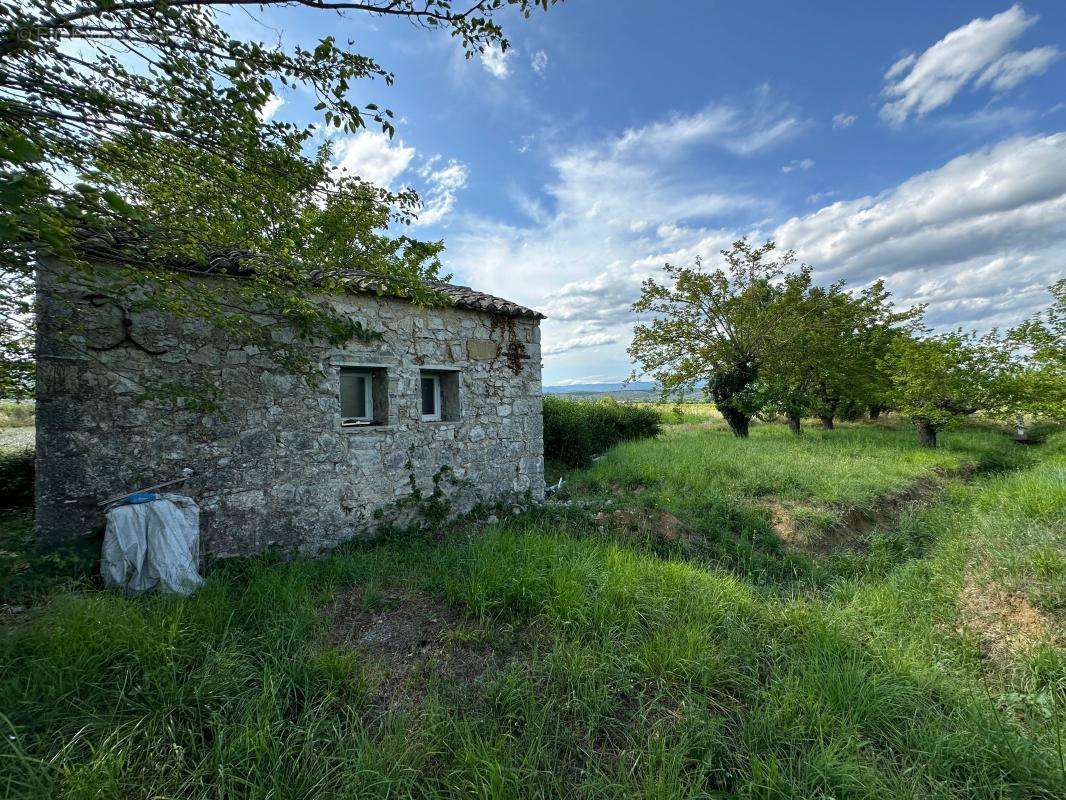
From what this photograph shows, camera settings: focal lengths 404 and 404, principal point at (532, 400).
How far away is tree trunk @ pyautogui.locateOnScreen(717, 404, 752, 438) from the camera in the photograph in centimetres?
1401

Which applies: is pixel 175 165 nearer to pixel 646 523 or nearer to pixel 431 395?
pixel 431 395

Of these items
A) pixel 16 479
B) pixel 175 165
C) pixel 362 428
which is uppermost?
pixel 175 165

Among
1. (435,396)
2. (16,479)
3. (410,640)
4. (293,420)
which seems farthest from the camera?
(435,396)

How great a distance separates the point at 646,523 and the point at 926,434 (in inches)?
480

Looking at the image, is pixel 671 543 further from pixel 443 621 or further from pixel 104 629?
pixel 104 629

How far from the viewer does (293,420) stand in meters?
4.71

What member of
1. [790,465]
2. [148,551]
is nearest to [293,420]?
[148,551]

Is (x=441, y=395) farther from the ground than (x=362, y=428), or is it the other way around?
(x=441, y=395)

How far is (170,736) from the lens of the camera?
207cm

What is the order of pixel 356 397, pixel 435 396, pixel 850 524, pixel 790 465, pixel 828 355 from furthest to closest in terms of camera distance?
pixel 828 355 < pixel 790 465 < pixel 850 524 < pixel 435 396 < pixel 356 397

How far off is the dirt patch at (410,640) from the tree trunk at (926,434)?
592 inches

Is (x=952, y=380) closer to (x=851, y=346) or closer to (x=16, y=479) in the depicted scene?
(x=851, y=346)

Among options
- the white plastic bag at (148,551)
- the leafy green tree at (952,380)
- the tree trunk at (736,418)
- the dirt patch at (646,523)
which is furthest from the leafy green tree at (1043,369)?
the white plastic bag at (148,551)

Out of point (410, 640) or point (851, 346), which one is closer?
point (410, 640)
